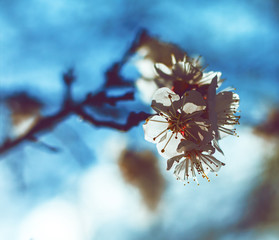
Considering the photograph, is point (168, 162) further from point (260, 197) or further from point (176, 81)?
point (260, 197)

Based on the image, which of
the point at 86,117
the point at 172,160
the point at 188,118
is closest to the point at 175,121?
the point at 188,118

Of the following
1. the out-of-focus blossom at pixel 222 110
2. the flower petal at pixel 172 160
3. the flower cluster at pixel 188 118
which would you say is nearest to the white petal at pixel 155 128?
the flower cluster at pixel 188 118

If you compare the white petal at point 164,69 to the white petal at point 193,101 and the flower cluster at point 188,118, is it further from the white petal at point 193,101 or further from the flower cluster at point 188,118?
the white petal at point 193,101

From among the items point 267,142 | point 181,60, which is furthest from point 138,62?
point 267,142

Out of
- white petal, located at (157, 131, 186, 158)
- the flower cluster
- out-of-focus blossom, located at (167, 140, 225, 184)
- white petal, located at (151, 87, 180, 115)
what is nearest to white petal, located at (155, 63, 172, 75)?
the flower cluster

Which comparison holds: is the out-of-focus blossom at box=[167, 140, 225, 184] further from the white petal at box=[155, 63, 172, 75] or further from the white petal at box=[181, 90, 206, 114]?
the white petal at box=[155, 63, 172, 75]

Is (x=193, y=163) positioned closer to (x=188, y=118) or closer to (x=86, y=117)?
(x=188, y=118)
